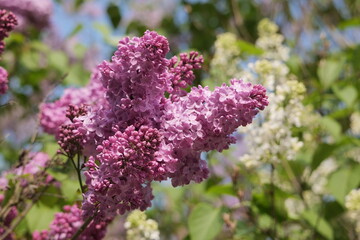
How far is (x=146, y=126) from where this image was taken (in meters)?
1.15

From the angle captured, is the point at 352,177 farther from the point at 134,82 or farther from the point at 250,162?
the point at 134,82

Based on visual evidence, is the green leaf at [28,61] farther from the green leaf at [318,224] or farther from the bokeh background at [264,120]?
the green leaf at [318,224]

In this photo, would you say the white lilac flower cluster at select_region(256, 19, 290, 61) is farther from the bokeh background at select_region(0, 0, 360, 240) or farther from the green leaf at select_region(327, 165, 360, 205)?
the green leaf at select_region(327, 165, 360, 205)

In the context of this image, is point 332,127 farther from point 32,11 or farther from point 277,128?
point 32,11

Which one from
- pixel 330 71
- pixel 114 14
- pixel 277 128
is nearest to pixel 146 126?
pixel 277 128

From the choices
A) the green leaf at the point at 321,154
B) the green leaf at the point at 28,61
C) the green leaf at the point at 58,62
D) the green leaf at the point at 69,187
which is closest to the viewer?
the green leaf at the point at 69,187

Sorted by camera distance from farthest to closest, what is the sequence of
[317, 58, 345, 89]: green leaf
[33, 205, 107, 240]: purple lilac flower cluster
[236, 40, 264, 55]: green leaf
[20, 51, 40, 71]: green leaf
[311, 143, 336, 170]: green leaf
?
1. [20, 51, 40, 71]: green leaf
2. [317, 58, 345, 89]: green leaf
3. [236, 40, 264, 55]: green leaf
4. [311, 143, 336, 170]: green leaf
5. [33, 205, 107, 240]: purple lilac flower cluster

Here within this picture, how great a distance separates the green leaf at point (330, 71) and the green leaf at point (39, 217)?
1619 mm

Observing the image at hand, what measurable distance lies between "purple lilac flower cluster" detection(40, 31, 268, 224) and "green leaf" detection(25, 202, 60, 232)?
76cm

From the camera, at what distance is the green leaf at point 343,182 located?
243 centimetres

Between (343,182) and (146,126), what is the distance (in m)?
1.59

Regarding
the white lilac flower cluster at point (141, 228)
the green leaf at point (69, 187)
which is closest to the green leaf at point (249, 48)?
the white lilac flower cluster at point (141, 228)

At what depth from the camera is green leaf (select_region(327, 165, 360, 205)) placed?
2426 mm

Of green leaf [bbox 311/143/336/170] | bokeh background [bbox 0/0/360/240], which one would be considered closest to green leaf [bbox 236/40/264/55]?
bokeh background [bbox 0/0/360/240]
